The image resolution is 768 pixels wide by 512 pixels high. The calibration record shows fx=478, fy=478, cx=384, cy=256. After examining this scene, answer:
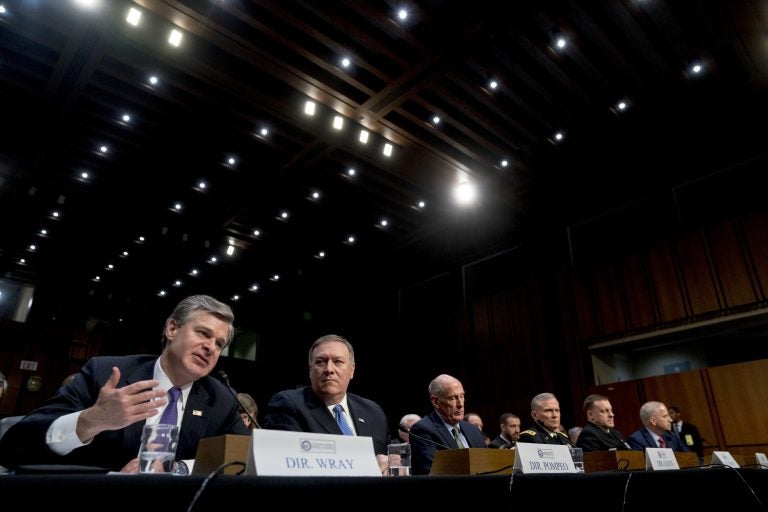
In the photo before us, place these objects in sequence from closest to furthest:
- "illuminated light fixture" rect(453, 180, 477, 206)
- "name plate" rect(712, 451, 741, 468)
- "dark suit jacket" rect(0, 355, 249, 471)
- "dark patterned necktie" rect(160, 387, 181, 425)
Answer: "dark suit jacket" rect(0, 355, 249, 471), "dark patterned necktie" rect(160, 387, 181, 425), "name plate" rect(712, 451, 741, 468), "illuminated light fixture" rect(453, 180, 477, 206)

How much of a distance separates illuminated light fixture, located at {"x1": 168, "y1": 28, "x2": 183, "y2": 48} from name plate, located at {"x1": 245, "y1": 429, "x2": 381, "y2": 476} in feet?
15.7

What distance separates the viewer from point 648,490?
1812 millimetres

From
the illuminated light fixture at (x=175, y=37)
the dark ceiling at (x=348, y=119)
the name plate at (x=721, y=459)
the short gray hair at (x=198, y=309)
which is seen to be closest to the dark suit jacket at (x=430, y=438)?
the short gray hair at (x=198, y=309)

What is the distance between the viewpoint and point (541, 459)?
175cm

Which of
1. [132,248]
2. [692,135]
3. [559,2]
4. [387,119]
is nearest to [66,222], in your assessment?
[132,248]

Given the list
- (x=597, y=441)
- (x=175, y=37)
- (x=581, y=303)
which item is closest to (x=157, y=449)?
(x=597, y=441)

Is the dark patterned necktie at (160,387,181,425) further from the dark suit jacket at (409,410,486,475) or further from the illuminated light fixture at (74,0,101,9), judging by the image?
the illuminated light fixture at (74,0,101,9)

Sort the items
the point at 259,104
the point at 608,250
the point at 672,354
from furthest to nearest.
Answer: the point at 608,250 < the point at 672,354 < the point at 259,104

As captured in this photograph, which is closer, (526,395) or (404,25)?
(404,25)

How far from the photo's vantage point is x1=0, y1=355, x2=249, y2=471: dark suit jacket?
4.60 feet

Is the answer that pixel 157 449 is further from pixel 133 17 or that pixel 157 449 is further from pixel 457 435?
pixel 133 17

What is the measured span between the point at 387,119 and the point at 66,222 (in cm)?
587

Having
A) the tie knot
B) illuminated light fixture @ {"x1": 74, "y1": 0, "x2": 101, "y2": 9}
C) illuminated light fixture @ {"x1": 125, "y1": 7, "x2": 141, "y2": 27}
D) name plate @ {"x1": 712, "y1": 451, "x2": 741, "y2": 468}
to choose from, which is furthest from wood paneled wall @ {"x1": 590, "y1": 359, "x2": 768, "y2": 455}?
illuminated light fixture @ {"x1": 74, "y1": 0, "x2": 101, "y2": 9}

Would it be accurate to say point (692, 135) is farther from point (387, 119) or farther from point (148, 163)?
point (148, 163)
